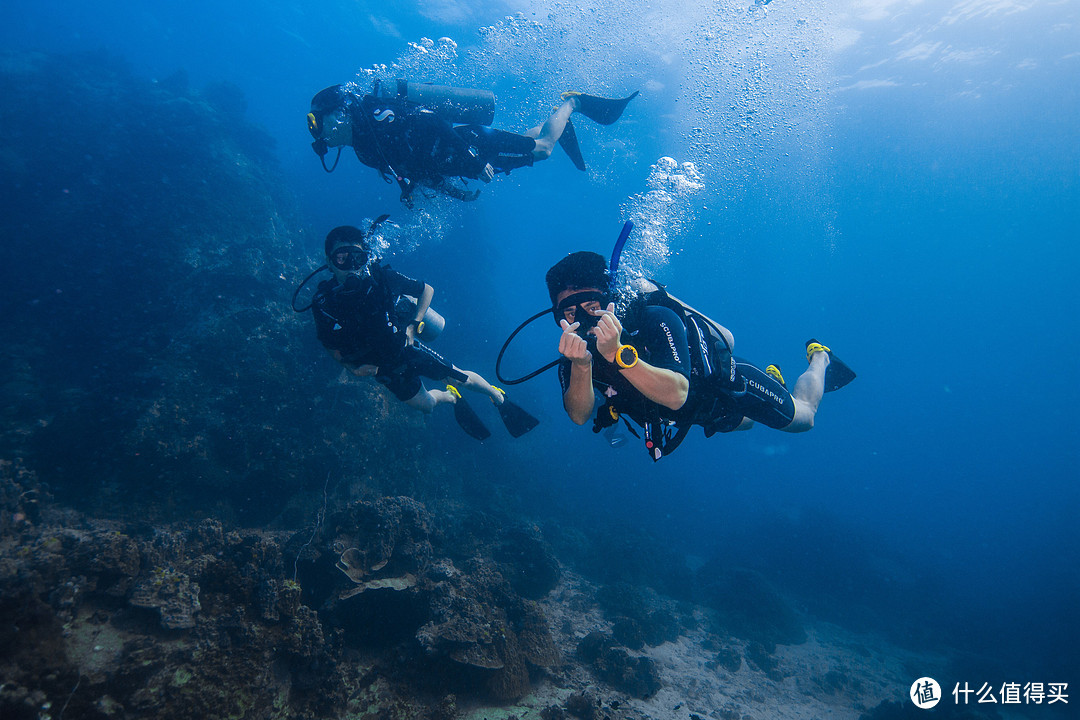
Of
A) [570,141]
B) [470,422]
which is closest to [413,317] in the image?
[470,422]

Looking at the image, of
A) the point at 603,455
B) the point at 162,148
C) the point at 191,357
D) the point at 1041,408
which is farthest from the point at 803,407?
the point at 1041,408

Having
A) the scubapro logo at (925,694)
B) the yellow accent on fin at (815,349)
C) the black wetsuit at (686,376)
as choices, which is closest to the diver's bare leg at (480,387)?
the black wetsuit at (686,376)

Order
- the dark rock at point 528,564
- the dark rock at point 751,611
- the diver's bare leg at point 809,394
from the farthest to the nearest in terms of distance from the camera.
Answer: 1. the dark rock at point 751,611
2. the dark rock at point 528,564
3. the diver's bare leg at point 809,394

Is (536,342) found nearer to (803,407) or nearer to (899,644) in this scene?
(899,644)

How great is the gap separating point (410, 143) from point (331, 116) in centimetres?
127

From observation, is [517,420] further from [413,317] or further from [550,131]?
[550,131]

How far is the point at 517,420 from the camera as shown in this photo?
635 centimetres

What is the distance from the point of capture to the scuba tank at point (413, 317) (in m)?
5.60

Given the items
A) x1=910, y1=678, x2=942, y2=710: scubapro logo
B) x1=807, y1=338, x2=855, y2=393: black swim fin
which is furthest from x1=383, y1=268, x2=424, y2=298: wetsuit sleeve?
x1=910, y1=678, x2=942, y2=710: scubapro logo

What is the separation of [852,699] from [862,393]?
376 ft

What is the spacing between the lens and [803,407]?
420 cm

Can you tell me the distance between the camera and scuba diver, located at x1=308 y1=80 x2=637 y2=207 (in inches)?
242

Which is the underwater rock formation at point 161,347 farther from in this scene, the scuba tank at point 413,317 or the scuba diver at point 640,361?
the scuba diver at point 640,361

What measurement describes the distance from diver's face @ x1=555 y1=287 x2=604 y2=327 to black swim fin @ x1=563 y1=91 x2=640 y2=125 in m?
7.15
